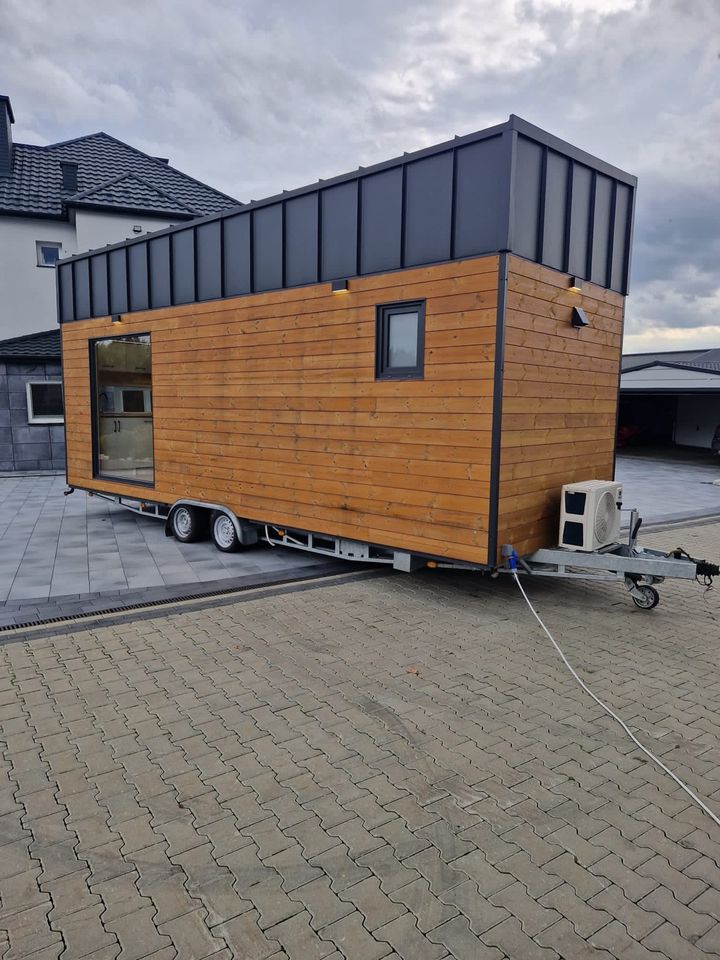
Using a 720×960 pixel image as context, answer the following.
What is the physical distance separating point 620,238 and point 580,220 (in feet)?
3.24

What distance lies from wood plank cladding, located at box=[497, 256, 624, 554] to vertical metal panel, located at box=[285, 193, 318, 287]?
2.62m

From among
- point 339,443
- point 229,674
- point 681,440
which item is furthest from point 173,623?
point 681,440

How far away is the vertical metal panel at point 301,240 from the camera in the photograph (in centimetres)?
763

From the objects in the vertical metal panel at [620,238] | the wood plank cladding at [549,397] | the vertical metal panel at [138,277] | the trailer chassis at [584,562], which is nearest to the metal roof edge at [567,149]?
the vertical metal panel at [620,238]

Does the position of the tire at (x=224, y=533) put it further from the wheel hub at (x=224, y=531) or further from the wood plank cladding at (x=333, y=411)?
the wood plank cladding at (x=333, y=411)

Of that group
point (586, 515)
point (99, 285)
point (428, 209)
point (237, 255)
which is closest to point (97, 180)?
point (99, 285)

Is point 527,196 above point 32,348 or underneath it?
above

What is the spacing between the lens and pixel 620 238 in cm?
775

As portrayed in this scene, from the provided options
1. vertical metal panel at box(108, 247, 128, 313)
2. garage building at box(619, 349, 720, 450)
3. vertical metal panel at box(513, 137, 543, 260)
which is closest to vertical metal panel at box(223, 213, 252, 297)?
vertical metal panel at box(108, 247, 128, 313)

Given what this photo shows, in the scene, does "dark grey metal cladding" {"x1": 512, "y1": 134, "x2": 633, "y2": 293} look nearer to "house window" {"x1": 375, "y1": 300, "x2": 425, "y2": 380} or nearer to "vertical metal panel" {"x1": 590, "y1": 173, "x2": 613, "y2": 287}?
"vertical metal panel" {"x1": 590, "y1": 173, "x2": 613, "y2": 287}

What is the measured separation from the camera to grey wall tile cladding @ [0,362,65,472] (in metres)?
17.3

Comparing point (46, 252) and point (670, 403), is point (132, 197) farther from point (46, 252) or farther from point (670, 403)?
point (670, 403)

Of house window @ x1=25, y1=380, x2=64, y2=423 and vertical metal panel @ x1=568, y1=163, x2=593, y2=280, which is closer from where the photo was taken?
vertical metal panel @ x1=568, y1=163, x2=593, y2=280

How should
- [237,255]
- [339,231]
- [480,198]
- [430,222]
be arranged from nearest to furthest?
1. [480,198]
2. [430,222]
3. [339,231]
4. [237,255]
